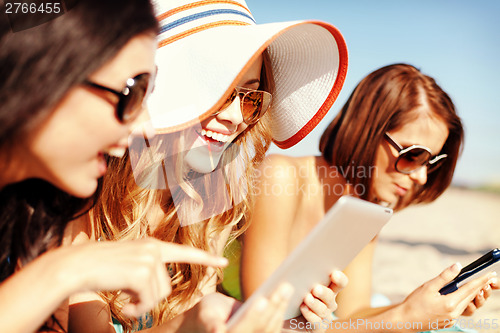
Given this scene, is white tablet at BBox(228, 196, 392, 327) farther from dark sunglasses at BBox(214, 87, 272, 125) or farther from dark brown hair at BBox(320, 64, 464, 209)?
dark brown hair at BBox(320, 64, 464, 209)

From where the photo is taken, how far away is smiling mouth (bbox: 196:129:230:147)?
1.95m

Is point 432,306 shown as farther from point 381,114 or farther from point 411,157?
point 381,114

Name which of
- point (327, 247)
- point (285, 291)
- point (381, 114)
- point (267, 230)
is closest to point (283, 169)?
point (267, 230)

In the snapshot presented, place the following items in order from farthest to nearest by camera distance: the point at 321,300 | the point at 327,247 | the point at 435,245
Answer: the point at 435,245 → the point at 321,300 → the point at 327,247

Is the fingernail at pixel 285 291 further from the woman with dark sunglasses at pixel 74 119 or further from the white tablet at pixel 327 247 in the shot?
the woman with dark sunglasses at pixel 74 119

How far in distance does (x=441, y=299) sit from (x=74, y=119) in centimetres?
174

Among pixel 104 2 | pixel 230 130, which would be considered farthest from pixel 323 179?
pixel 104 2

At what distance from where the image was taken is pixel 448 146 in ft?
9.78

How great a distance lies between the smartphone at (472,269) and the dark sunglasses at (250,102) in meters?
1.12

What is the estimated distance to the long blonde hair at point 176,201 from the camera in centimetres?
199

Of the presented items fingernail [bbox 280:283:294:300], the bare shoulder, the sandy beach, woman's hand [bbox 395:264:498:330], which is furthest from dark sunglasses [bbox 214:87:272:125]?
the sandy beach

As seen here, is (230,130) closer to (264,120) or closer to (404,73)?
(264,120)

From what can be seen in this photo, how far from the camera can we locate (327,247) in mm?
1340

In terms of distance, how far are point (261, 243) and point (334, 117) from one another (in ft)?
3.41
